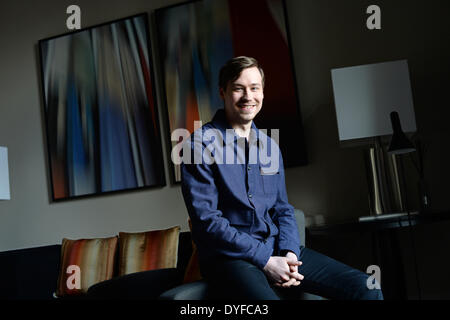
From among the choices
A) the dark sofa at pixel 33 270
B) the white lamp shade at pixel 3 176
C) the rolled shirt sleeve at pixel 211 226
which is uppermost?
the white lamp shade at pixel 3 176

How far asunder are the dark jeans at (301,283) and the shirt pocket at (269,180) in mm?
268

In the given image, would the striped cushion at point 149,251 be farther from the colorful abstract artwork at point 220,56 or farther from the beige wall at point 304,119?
the colorful abstract artwork at point 220,56

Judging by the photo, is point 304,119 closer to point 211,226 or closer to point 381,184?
point 381,184

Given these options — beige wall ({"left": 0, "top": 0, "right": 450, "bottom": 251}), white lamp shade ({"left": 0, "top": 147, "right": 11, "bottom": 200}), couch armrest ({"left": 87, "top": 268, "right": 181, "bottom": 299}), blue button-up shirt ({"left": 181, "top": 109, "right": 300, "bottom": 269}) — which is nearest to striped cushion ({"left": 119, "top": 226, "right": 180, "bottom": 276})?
beige wall ({"left": 0, "top": 0, "right": 450, "bottom": 251})

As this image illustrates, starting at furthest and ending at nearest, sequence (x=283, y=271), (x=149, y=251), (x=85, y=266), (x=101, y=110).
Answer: (x=101, y=110) → (x=85, y=266) → (x=149, y=251) → (x=283, y=271)

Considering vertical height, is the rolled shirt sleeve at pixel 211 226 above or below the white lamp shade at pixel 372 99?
below

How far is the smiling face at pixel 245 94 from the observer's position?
66.2 inches

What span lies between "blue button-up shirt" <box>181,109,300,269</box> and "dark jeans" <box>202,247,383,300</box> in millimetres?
47

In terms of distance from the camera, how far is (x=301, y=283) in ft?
5.20

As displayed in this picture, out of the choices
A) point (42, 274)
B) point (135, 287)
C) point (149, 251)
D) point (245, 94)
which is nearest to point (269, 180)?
point (245, 94)

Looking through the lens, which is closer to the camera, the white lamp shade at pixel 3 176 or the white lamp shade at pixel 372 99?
the white lamp shade at pixel 372 99

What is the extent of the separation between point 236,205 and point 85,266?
1.71 meters

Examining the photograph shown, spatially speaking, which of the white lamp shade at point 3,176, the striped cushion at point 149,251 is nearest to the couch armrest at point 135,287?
the striped cushion at point 149,251

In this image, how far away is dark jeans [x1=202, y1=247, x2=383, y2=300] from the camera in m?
1.36
